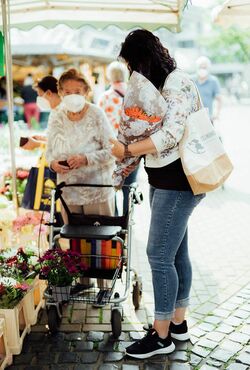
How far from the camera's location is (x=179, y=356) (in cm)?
302

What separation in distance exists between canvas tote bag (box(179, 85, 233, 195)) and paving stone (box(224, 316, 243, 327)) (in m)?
1.39

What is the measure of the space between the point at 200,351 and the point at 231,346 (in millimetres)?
243

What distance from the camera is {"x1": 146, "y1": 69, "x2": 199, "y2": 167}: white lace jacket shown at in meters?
2.51

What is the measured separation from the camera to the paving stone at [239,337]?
323 cm

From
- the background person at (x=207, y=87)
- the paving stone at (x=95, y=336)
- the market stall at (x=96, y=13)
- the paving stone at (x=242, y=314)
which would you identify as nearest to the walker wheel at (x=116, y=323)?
the paving stone at (x=95, y=336)

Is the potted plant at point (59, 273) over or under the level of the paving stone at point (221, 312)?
over

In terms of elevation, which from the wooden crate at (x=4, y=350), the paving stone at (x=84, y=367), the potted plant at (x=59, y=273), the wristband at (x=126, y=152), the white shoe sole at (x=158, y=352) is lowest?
the paving stone at (x=84, y=367)

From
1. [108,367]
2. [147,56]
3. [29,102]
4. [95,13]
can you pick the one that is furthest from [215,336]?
[29,102]

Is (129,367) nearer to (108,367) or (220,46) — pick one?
(108,367)

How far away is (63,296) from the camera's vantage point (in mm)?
3117

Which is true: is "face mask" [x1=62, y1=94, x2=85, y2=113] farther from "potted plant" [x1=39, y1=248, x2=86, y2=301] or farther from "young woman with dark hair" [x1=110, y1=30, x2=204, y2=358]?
"potted plant" [x1=39, y1=248, x2=86, y2=301]

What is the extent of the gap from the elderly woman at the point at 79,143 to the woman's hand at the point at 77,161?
0.9 inches

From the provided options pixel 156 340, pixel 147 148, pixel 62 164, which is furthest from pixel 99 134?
pixel 156 340

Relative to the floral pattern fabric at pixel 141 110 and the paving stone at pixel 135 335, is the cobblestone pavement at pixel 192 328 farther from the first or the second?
the floral pattern fabric at pixel 141 110
